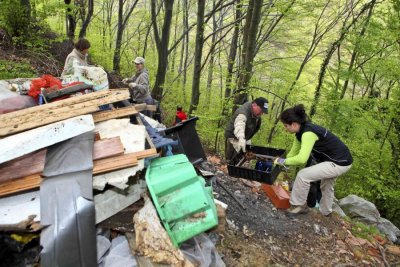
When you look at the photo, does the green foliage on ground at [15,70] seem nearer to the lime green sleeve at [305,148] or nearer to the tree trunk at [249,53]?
the tree trunk at [249,53]

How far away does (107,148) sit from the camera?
360 cm

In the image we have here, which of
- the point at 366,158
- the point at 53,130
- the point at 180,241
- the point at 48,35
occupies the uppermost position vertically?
the point at 48,35

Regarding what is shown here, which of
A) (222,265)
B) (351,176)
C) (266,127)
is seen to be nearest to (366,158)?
(351,176)

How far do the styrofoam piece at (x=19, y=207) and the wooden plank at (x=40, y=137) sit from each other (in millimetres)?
401

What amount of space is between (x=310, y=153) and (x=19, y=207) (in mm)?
3987

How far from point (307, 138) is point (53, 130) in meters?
3.41

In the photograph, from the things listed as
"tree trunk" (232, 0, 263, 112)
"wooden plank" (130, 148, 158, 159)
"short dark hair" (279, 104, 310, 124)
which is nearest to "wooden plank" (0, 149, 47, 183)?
"wooden plank" (130, 148, 158, 159)

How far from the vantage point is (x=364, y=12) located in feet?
39.3

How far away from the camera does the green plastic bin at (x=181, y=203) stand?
10.1ft

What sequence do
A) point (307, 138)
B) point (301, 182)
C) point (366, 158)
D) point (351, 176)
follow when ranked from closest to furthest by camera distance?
1. point (307, 138)
2. point (301, 182)
3. point (366, 158)
4. point (351, 176)

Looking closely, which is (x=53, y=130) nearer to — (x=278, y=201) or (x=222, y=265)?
(x=222, y=265)

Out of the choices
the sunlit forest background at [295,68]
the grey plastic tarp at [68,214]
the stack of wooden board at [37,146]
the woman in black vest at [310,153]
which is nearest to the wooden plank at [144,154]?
the stack of wooden board at [37,146]

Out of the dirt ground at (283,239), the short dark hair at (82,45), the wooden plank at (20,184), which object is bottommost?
the dirt ground at (283,239)

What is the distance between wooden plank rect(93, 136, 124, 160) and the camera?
3492 mm
